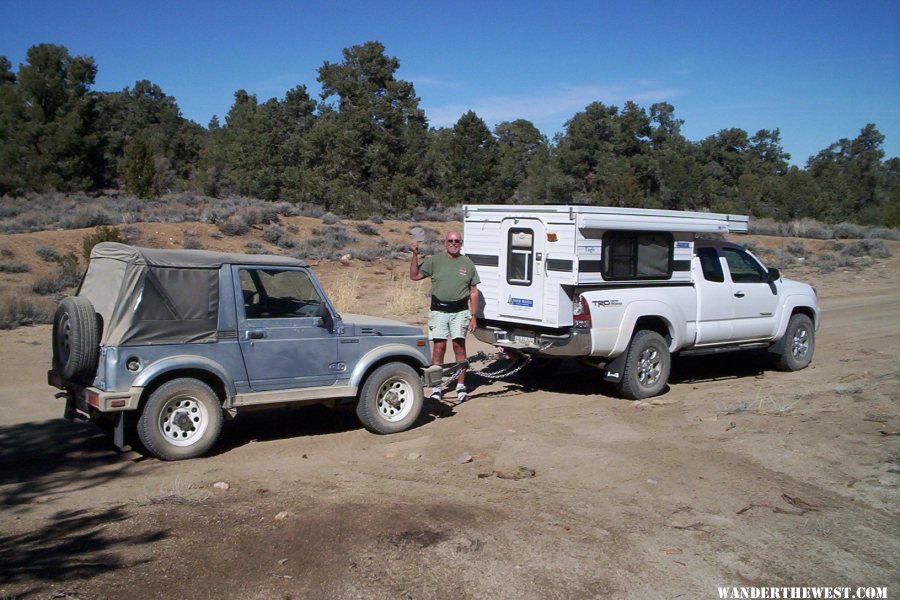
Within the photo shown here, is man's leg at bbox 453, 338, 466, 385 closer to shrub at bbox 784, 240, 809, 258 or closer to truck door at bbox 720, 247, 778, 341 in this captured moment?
truck door at bbox 720, 247, 778, 341

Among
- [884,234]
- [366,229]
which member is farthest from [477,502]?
[884,234]

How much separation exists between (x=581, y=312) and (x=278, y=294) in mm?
3715

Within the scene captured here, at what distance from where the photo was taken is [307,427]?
29.4ft

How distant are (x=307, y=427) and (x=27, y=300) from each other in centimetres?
909

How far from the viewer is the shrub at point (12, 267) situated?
1836cm

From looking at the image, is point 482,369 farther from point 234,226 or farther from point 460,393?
point 234,226

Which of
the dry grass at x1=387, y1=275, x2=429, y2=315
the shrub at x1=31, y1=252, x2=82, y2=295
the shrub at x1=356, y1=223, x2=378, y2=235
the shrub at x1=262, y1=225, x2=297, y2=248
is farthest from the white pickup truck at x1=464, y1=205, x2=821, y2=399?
the shrub at x1=356, y1=223, x2=378, y2=235

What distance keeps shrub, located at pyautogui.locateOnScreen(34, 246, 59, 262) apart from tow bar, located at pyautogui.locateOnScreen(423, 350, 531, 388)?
12846 millimetres

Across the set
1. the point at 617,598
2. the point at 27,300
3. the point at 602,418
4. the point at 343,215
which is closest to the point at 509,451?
the point at 602,418

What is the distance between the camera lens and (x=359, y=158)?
42.7 metres

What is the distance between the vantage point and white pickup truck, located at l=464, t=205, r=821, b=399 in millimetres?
9672

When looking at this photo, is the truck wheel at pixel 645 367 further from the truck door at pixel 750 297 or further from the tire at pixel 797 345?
the tire at pixel 797 345

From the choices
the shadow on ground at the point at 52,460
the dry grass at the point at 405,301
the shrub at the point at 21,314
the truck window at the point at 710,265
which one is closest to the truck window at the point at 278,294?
the shadow on ground at the point at 52,460

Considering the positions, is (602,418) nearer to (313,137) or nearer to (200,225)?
(200,225)
